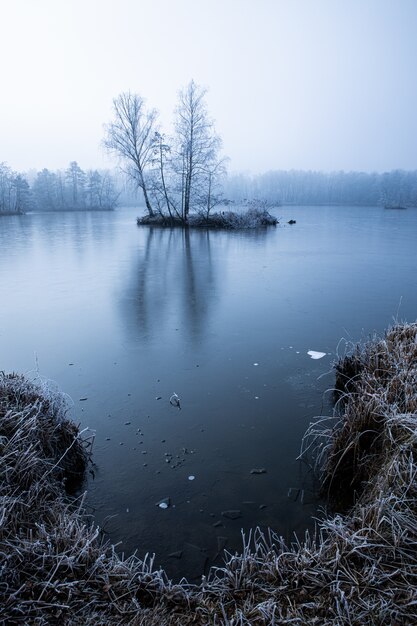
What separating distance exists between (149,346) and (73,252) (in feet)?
37.0

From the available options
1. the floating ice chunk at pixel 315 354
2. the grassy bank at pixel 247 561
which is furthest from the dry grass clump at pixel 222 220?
the grassy bank at pixel 247 561

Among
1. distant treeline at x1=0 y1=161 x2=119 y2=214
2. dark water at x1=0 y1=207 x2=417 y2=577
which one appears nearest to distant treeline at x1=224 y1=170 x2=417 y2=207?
distant treeline at x1=0 y1=161 x2=119 y2=214

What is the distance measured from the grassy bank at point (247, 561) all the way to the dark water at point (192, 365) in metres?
0.31

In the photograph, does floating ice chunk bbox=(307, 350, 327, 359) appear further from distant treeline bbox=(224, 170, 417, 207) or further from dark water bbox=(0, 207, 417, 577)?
distant treeline bbox=(224, 170, 417, 207)

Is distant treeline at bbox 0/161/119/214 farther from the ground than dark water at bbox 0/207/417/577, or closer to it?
farther from the ground

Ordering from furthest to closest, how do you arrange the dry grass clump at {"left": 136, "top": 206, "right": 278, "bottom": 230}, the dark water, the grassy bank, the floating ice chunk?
the dry grass clump at {"left": 136, "top": 206, "right": 278, "bottom": 230} < the floating ice chunk < the dark water < the grassy bank

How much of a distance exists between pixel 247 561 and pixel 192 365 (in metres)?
3.27

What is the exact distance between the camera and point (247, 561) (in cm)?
233

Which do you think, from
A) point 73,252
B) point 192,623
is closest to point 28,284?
point 73,252

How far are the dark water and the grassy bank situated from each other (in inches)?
12.3

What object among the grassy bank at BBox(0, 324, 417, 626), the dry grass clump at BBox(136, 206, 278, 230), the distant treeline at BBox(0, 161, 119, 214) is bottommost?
the grassy bank at BBox(0, 324, 417, 626)

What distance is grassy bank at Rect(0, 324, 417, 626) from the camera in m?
1.93

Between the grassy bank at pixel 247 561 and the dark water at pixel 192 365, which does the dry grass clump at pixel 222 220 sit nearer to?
the dark water at pixel 192 365

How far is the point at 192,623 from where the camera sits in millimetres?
1939
